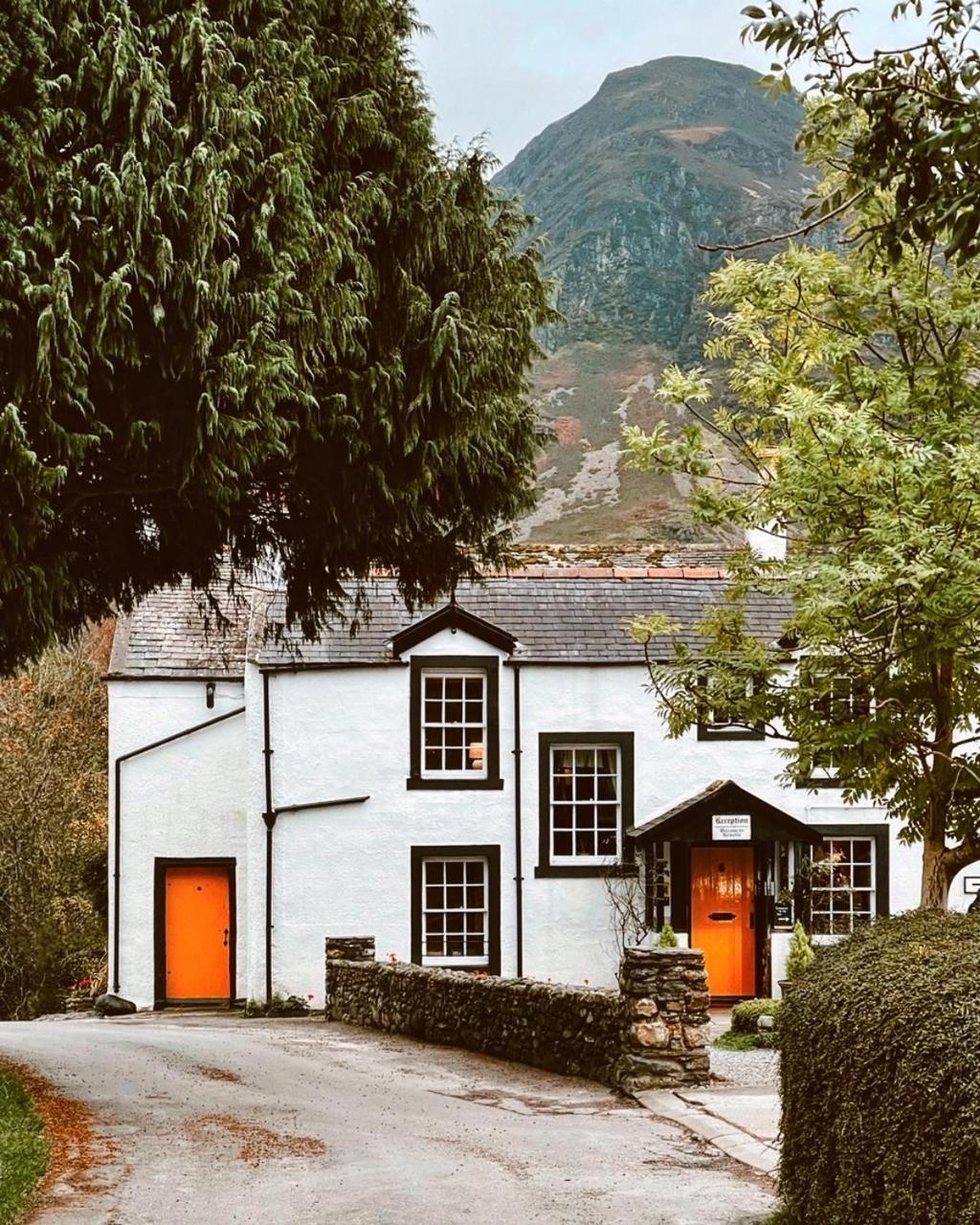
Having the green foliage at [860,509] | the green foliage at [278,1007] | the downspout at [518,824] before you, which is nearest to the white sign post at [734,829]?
the downspout at [518,824]

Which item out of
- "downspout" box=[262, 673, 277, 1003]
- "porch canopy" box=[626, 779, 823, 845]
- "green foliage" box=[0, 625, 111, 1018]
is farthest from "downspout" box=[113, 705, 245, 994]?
"porch canopy" box=[626, 779, 823, 845]

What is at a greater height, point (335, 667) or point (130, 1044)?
point (335, 667)

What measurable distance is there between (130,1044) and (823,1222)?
42.5 feet

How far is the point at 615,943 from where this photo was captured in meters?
25.6

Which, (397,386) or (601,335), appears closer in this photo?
(397,386)

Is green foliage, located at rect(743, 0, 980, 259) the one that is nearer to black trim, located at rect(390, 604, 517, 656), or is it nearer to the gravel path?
the gravel path

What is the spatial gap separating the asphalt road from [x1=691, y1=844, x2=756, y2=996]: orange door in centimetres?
835

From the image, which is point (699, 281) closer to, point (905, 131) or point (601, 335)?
point (601, 335)

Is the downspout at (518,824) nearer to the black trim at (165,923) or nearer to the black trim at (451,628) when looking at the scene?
the black trim at (451,628)

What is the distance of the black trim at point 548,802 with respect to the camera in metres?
25.9

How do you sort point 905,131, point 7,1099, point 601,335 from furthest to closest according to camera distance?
point 601,335 < point 7,1099 < point 905,131

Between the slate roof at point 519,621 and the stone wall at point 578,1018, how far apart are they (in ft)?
22.6

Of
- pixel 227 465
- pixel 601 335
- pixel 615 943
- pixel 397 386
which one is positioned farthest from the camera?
pixel 601 335

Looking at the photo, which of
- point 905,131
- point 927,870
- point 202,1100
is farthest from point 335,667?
point 905,131
